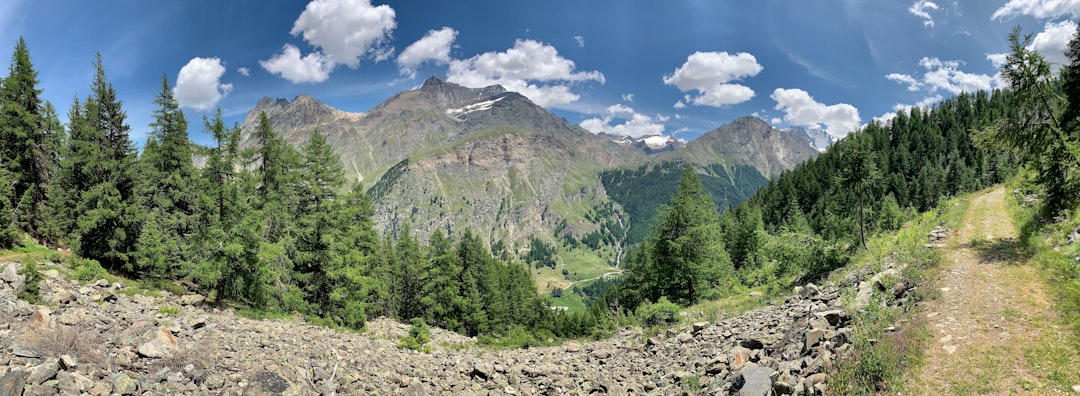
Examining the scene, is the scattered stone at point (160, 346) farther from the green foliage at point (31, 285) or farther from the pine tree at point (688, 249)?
the pine tree at point (688, 249)

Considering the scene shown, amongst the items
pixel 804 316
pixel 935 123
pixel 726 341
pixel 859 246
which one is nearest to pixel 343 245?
pixel 726 341

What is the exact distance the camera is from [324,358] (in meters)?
15.0

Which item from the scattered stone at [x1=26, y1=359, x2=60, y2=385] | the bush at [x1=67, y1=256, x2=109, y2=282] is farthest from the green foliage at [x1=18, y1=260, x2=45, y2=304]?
the scattered stone at [x1=26, y1=359, x2=60, y2=385]

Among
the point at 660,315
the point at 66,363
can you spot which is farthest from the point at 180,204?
the point at 660,315

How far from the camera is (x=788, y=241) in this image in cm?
2675

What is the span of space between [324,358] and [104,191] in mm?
23775

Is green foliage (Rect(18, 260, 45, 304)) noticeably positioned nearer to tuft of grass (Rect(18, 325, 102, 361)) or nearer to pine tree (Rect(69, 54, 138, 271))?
tuft of grass (Rect(18, 325, 102, 361))

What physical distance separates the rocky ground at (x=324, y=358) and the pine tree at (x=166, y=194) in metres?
6.47

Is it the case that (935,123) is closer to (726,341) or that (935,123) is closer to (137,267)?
(726,341)

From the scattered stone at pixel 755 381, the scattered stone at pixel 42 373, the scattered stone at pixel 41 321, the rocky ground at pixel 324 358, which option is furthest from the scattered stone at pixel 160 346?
the scattered stone at pixel 755 381

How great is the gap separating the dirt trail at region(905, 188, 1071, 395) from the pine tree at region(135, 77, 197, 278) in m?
35.7

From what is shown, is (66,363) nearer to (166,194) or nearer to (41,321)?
(41,321)

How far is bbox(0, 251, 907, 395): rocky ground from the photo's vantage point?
995 cm

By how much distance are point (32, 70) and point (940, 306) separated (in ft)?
164
